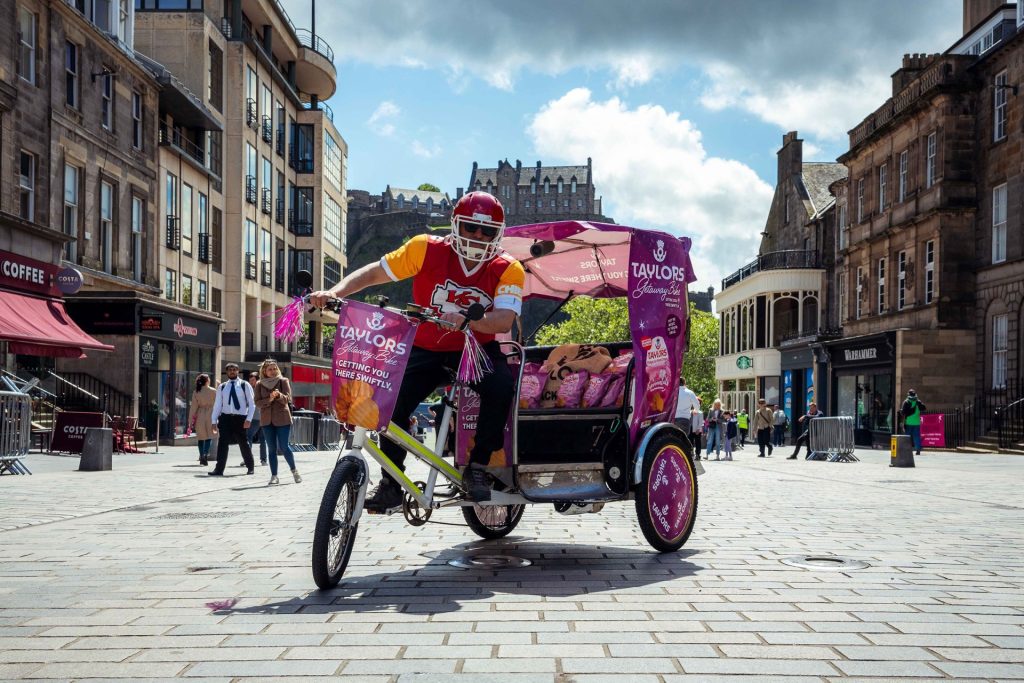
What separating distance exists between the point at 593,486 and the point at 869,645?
2526 mm

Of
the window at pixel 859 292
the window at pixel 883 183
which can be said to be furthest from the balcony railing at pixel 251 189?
the window at pixel 883 183

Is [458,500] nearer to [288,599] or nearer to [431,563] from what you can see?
[431,563]

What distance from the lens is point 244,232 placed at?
1639 inches

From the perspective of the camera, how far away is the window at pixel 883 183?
Result: 35250mm

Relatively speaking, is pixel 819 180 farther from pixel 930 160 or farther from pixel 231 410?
pixel 231 410

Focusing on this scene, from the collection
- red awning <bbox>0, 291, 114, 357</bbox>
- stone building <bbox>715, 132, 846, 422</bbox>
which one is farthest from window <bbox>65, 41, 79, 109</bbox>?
stone building <bbox>715, 132, 846, 422</bbox>

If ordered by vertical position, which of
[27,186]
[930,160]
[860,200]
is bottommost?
[27,186]

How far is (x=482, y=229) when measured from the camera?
5879mm

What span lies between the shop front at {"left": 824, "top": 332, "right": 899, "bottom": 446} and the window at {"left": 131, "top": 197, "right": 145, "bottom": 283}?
851 inches

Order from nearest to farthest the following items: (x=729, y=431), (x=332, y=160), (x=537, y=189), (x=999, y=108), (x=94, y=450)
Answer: (x=94, y=450), (x=729, y=431), (x=999, y=108), (x=332, y=160), (x=537, y=189)

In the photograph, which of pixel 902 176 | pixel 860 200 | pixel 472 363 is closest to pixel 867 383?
pixel 860 200

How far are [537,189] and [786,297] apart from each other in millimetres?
124590

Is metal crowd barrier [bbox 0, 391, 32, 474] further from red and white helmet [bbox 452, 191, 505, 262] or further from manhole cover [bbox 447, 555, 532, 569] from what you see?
red and white helmet [bbox 452, 191, 505, 262]

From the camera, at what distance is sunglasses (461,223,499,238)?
19.2 feet
